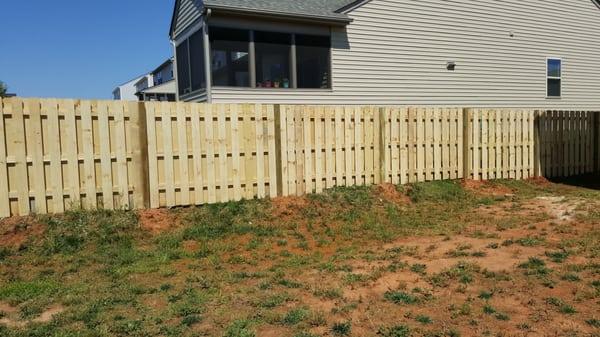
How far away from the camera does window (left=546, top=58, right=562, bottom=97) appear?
55.6 ft

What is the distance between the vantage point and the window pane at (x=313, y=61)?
499 inches

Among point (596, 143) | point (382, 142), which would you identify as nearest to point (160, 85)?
point (382, 142)

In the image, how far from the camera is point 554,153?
12.5 metres

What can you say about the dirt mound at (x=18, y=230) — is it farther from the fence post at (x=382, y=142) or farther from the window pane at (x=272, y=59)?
the window pane at (x=272, y=59)

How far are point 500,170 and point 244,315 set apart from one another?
9.44m

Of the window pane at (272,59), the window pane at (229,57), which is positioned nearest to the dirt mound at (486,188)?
the window pane at (272,59)

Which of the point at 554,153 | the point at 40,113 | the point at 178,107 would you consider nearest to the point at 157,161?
the point at 178,107

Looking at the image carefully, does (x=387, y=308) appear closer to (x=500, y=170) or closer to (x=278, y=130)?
(x=278, y=130)

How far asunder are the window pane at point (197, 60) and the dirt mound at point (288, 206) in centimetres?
508

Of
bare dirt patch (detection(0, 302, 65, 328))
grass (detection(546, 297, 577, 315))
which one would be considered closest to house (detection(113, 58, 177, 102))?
bare dirt patch (detection(0, 302, 65, 328))

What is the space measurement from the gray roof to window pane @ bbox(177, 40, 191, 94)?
2.65 metres

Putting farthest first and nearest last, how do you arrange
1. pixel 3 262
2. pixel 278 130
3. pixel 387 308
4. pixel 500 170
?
1. pixel 500 170
2. pixel 278 130
3. pixel 3 262
4. pixel 387 308

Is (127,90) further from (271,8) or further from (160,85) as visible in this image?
(271,8)

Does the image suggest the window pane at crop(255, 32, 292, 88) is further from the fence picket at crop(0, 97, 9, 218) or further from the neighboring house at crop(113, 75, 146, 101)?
the neighboring house at crop(113, 75, 146, 101)
